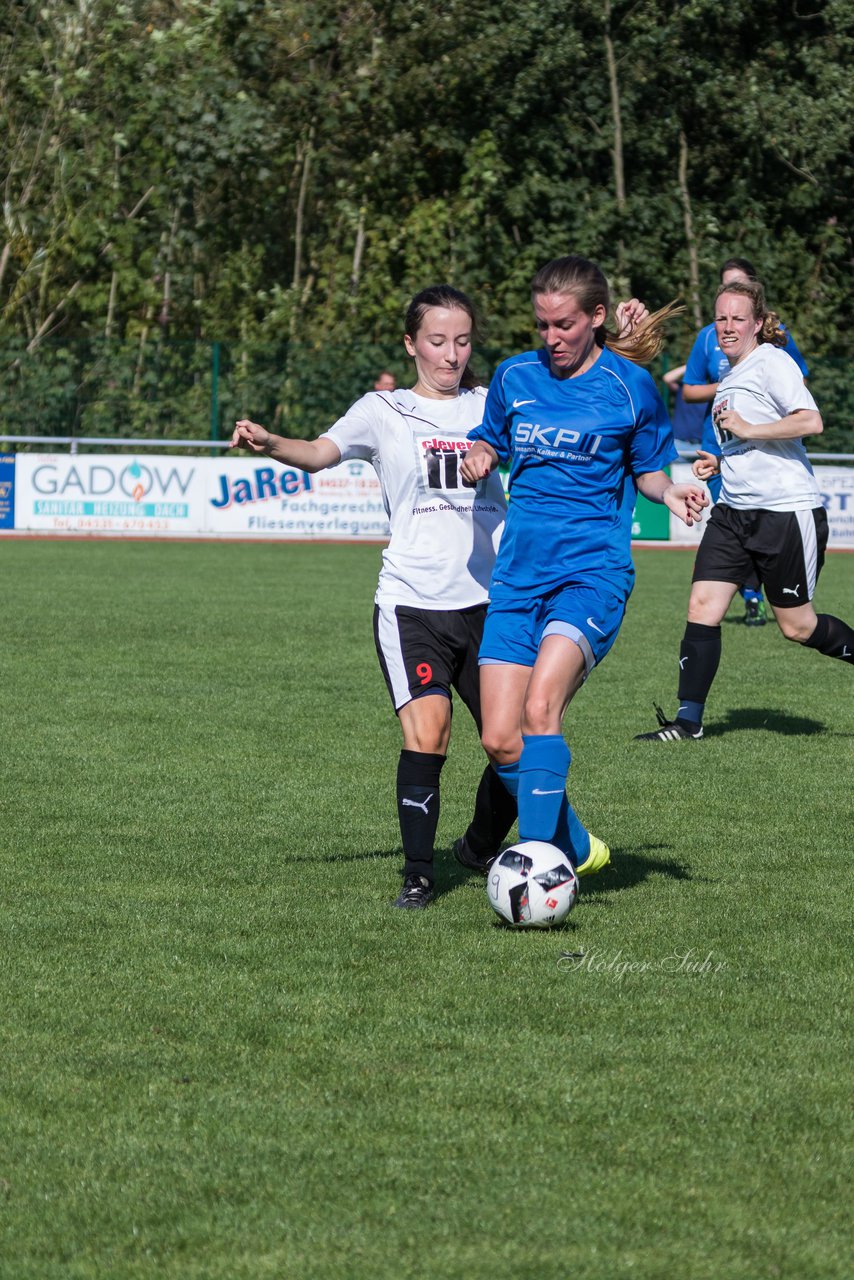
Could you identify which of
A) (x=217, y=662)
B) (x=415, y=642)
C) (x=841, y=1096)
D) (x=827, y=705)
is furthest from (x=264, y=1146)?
(x=217, y=662)

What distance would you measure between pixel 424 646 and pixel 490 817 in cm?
66

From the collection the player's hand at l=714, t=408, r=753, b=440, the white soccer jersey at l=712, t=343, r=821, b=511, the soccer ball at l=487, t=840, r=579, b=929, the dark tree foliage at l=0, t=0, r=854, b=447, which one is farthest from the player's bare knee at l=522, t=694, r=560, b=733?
the dark tree foliage at l=0, t=0, r=854, b=447

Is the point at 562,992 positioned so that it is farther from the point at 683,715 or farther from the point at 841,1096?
the point at 683,715

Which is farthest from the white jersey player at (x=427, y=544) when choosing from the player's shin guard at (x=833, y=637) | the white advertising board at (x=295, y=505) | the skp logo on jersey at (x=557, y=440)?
the white advertising board at (x=295, y=505)

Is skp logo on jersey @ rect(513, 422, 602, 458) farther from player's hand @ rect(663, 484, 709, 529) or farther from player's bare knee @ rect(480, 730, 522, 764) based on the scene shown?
player's bare knee @ rect(480, 730, 522, 764)

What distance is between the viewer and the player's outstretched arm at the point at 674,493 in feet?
17.1

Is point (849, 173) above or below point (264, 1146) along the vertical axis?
above

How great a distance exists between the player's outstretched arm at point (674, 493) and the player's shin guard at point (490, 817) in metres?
1.03

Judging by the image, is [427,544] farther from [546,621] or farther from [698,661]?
[698,661]

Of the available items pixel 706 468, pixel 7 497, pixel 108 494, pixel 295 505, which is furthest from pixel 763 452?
pixel 7 497

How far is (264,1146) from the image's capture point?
11.1 feet

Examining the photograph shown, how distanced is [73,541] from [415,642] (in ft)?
58.0

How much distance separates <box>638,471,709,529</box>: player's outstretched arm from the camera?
5223mm

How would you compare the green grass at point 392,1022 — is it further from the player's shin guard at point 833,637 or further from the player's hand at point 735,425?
the player's hand at point 735,425
